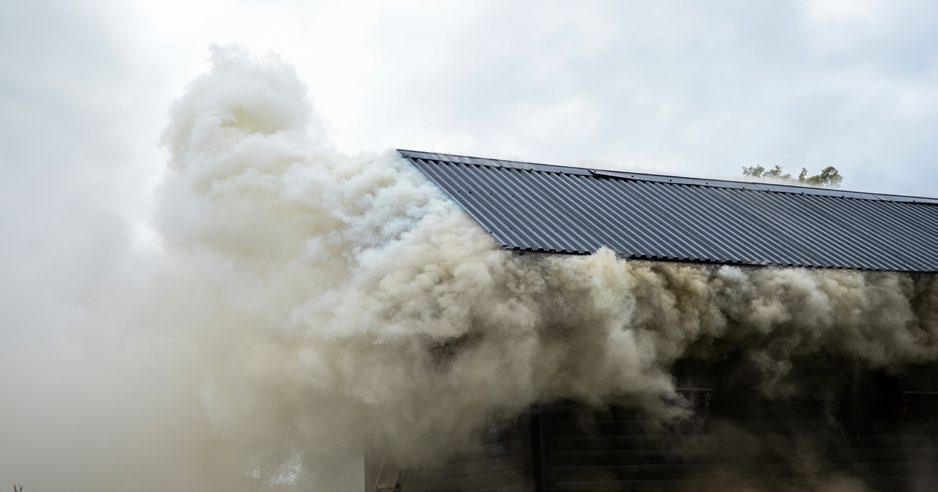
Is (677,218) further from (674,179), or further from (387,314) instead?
(387,314)

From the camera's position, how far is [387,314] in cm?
1661

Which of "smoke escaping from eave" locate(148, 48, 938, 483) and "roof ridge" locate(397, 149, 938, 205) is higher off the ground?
"roof ridge" locate(397, 149, 938, 205)

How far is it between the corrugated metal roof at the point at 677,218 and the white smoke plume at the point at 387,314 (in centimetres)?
62

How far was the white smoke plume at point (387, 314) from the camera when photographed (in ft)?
54.9

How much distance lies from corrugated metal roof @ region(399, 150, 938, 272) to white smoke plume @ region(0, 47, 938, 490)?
62cm

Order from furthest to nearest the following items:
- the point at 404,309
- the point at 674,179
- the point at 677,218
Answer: the point at 674,179, the point at 677,218, the point at 404,309

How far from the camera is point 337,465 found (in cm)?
2125

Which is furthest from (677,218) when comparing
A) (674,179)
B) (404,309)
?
(404,309)

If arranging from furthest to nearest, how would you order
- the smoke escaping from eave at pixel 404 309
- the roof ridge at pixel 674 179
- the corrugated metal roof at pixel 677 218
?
the roof ridge at pixel 674 179 → the corrugated metal roof at pixel 677 218 → the smoke escaping from eave at pixel 404 309

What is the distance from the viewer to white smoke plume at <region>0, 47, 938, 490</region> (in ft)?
54.9

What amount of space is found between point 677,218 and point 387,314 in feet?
23.7

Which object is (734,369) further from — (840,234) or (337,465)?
(337,465)

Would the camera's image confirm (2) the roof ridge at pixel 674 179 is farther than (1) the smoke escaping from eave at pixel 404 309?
Yes

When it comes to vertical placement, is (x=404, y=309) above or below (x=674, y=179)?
below
